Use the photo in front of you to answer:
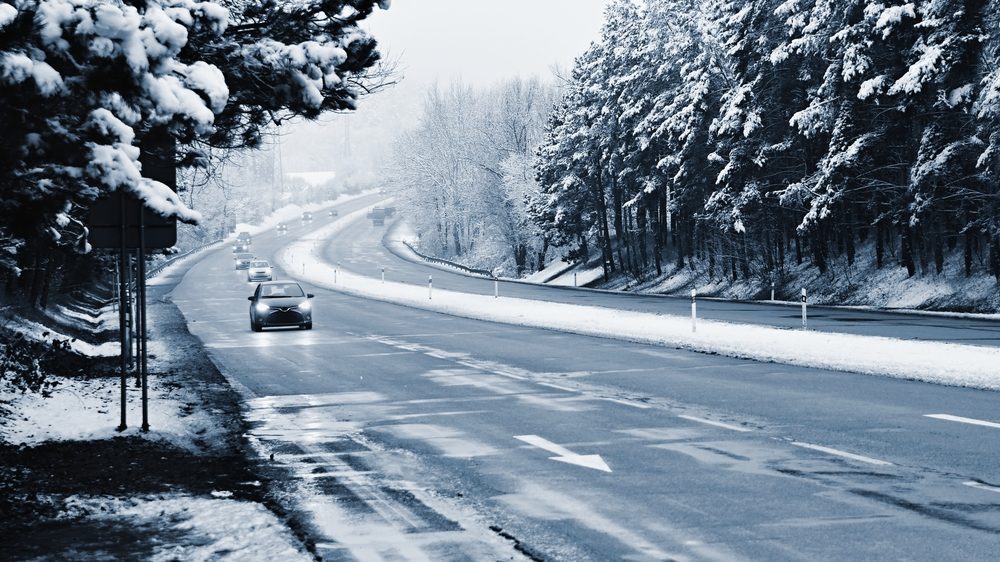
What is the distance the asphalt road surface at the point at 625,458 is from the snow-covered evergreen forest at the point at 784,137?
18726 mm

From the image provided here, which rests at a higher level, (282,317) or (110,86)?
(110,86)

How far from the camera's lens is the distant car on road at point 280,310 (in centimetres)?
2934

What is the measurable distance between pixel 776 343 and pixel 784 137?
26270mm

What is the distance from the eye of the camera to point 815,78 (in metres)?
42.2

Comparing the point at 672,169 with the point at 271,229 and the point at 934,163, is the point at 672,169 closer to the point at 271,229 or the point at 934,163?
the point at 934,163

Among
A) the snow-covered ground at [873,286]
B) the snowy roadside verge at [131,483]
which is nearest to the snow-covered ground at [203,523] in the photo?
the snowy roadside verge at [131,483]

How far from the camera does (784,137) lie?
4538 cm

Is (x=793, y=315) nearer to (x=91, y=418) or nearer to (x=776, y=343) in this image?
(x=776, y=343)

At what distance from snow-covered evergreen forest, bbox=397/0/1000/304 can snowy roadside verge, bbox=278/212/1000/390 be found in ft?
→ 36.8

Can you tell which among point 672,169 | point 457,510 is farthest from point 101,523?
point 672,169

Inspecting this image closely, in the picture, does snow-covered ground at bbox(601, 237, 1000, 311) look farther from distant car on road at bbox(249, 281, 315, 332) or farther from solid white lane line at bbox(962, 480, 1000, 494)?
solid white lane line at bbox(962, 480, 1000, 494)

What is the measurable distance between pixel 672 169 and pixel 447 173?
60.5 meters

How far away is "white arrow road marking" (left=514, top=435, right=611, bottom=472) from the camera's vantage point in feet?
30.8

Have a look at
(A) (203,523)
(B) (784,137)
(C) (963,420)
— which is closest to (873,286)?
(B) (784,137)
